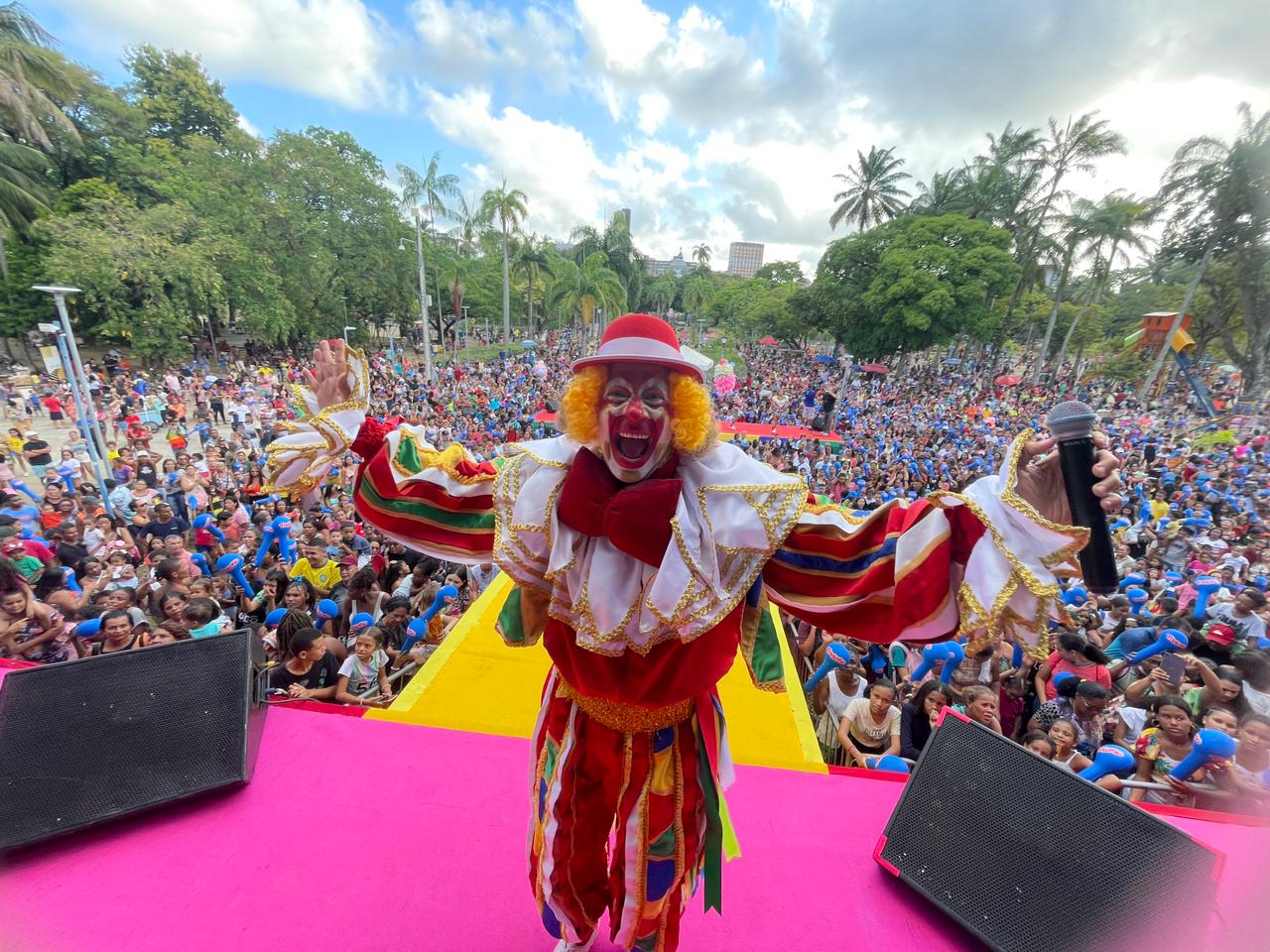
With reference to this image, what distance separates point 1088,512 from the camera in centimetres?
145

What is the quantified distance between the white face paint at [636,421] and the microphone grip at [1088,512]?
108 cm

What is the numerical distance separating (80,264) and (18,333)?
5.26 m

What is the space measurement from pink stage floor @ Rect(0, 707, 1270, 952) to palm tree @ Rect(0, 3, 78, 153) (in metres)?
20.9

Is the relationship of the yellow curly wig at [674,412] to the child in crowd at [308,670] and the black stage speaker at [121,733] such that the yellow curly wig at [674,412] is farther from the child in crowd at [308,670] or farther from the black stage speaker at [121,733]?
the child in crowd at [308,670]

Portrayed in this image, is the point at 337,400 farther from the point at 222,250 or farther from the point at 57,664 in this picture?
the point at 222,250

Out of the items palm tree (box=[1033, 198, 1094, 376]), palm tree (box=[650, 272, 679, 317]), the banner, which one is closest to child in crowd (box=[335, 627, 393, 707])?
the banner

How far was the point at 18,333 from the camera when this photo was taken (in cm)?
1911

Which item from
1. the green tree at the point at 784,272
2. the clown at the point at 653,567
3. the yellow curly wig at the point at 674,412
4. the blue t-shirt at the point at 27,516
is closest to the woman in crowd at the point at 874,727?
the clown at the point at 653,567

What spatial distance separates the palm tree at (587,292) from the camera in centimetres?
2936

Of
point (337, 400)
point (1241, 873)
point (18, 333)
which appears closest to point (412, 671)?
point (337, 400)

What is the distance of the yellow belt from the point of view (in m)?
1.81

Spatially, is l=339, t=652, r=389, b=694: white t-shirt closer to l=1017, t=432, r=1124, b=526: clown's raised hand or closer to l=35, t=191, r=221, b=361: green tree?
l=1017, t=432, r=1124, b=526: clown's raised hand

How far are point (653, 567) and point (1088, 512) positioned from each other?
115 cm

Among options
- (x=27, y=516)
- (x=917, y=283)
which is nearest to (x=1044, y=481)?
(x=27, y=516)
